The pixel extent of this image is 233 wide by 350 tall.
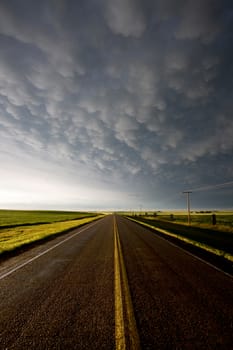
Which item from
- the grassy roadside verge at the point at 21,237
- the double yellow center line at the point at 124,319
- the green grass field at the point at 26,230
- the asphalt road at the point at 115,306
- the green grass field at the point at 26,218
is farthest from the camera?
the green grass field at the point at 26,218

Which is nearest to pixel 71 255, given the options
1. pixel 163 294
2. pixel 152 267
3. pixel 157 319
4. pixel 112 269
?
pixel 112 269

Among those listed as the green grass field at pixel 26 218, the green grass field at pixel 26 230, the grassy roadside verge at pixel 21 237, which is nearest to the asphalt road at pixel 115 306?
the grassy roadside verge at pixel 21 237

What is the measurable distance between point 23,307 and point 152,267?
468cm

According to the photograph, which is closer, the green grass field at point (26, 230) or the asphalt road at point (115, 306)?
the asphalt road at point (115, 306)

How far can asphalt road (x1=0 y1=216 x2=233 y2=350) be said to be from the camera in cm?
292

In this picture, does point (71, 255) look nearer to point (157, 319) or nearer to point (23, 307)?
point (23, 307)

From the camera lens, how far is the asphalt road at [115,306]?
2.92 metres

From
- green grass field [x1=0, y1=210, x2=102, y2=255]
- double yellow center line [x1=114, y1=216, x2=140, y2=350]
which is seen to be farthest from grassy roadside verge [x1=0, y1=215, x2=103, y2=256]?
double yellow center line [x1=114, y1=216, x2=140, y2=350]

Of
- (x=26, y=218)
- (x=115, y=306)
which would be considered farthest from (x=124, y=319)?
(x=26, y=218)

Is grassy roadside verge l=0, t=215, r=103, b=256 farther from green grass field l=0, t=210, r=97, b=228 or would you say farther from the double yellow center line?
green grass field l=0, t=210, r=97, b=228

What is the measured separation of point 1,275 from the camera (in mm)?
6191

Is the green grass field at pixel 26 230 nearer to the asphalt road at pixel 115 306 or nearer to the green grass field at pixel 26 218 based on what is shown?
the green grass field at pixel 26 218

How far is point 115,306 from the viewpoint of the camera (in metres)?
4.02

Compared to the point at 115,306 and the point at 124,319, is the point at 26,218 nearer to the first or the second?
the point at 115,306
